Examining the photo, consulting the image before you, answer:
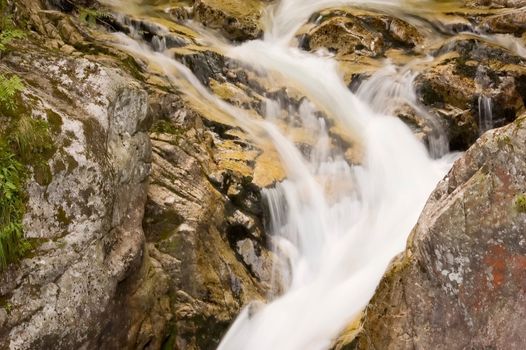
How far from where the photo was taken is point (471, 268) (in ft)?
16.5

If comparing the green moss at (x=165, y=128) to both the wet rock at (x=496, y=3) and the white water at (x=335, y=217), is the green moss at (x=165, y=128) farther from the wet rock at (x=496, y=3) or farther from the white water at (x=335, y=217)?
the wet rock at (x=496, y=3)

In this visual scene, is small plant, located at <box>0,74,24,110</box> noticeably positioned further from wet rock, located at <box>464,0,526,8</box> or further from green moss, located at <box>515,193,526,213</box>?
wet rock, located at <box>464,0,526,8</box>

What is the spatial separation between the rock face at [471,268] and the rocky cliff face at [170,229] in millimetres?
11

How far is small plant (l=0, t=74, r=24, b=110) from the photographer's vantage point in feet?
17.0

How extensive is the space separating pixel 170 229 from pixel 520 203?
14.5 feet

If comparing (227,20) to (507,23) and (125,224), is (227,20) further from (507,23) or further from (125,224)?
(125,224)

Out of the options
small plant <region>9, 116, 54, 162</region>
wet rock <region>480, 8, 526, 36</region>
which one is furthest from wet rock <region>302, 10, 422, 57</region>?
small plant <region>9, 116, 54, 162</region>

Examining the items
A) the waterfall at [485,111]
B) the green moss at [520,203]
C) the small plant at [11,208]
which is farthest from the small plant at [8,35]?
the waterfall at [485,111]

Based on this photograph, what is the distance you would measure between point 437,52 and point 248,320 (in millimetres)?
10311

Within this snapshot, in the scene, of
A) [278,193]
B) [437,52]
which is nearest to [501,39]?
[437,52]

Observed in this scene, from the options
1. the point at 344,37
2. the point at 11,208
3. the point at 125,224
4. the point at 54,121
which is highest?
the point at 344,37

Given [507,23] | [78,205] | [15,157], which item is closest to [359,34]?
[507,23]

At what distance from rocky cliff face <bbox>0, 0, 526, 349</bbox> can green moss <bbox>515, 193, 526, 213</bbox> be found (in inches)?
0.5

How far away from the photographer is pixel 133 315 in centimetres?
580
